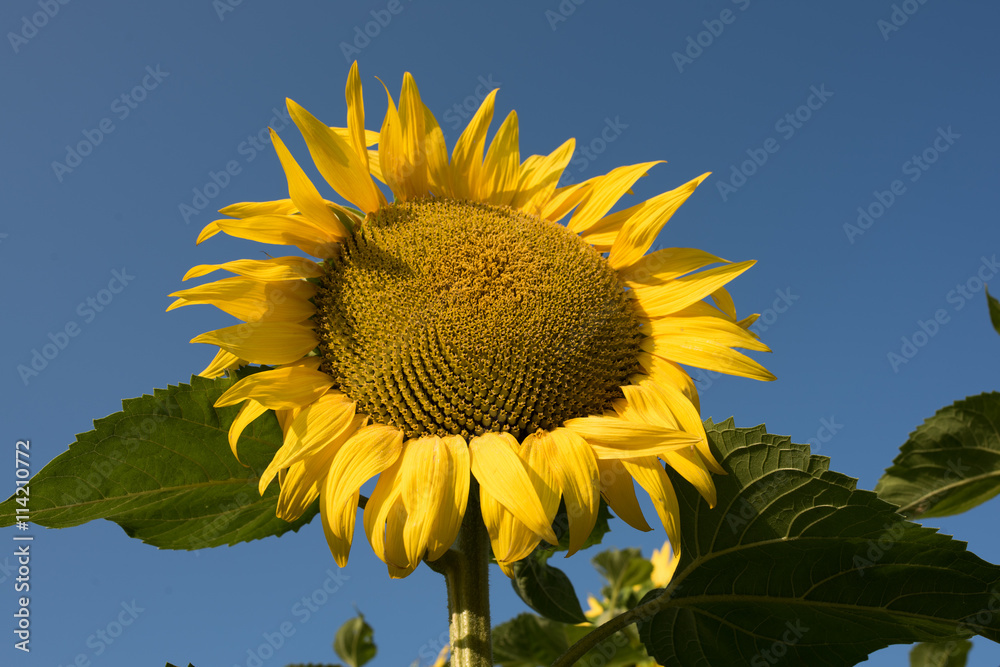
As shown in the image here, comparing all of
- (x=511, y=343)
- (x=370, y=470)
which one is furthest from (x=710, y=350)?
(x=370, y=470)

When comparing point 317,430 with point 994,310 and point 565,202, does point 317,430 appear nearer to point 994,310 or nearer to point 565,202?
point 565,202

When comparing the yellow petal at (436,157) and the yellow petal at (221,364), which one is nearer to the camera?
the yellow petal at (221,364)

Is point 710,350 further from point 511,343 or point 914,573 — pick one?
point 914,573

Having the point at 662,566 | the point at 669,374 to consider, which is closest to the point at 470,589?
the point at 669,374

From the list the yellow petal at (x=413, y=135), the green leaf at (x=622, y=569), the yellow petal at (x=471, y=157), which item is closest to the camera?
the yellow petal at (x=413, y=135)

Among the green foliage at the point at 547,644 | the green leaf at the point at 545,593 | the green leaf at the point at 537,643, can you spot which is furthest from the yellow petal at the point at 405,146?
the green leaf at the point at 537,643

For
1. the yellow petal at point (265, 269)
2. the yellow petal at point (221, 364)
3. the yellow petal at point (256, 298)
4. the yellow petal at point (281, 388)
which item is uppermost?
the yellow petal at point (265, 269)

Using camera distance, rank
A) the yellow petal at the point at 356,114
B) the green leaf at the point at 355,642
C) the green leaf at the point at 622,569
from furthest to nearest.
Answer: the green leaf at the point at 622,569 → the green leaf at the point at 355,642 → the yellow petal at the point at 356,114

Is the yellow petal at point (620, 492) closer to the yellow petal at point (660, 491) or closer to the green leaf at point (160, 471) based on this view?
the yellow petal at point (660, 491)

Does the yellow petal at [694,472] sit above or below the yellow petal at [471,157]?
below
